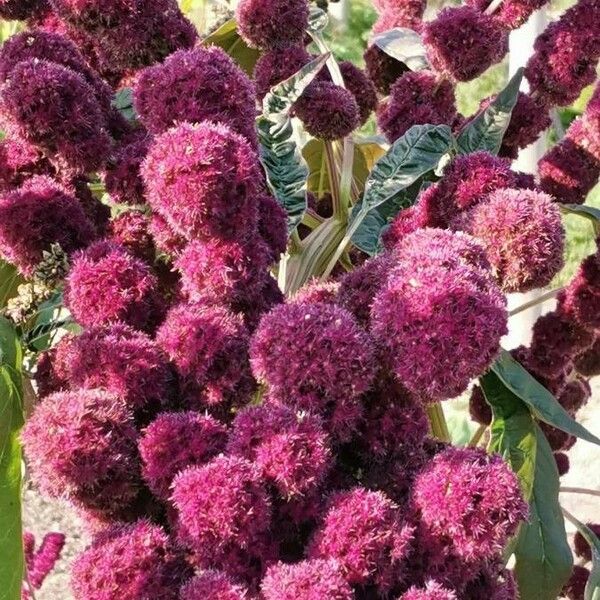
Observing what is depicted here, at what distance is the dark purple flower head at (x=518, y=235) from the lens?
68 centimetres

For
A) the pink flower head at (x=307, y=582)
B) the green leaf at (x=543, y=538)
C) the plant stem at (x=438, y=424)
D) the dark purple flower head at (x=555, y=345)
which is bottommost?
the green leaf at (x=543, y=538)

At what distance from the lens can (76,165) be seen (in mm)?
729

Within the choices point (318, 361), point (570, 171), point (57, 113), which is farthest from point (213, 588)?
point (570, 171)

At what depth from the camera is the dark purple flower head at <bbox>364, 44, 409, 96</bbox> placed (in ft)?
3.61

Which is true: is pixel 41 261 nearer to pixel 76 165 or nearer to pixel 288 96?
pixel 76 165

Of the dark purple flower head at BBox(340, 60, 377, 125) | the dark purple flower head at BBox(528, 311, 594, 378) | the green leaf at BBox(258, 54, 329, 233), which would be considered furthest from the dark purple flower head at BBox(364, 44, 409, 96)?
the dark purple flower head at BBox(528, 311, 594, 378)

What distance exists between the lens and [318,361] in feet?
1.84

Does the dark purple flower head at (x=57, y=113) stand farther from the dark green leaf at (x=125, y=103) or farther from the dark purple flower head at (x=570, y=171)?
the dark purple flower head at (x=570, y=171)

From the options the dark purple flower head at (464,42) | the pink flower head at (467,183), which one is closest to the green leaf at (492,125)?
the dark purple flower head at (464,42)

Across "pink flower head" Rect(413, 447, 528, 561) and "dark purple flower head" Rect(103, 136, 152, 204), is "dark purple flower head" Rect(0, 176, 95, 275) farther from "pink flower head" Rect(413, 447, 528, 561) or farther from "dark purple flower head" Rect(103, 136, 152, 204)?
"pink flower head" Rect(413, 447, 528, 561)

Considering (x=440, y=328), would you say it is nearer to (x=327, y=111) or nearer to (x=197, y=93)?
(x=197, y=93)

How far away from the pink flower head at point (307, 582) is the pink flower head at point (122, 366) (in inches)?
6.6

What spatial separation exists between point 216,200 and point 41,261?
209 millimetres

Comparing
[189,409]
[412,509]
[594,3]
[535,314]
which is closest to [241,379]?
[189,409]
